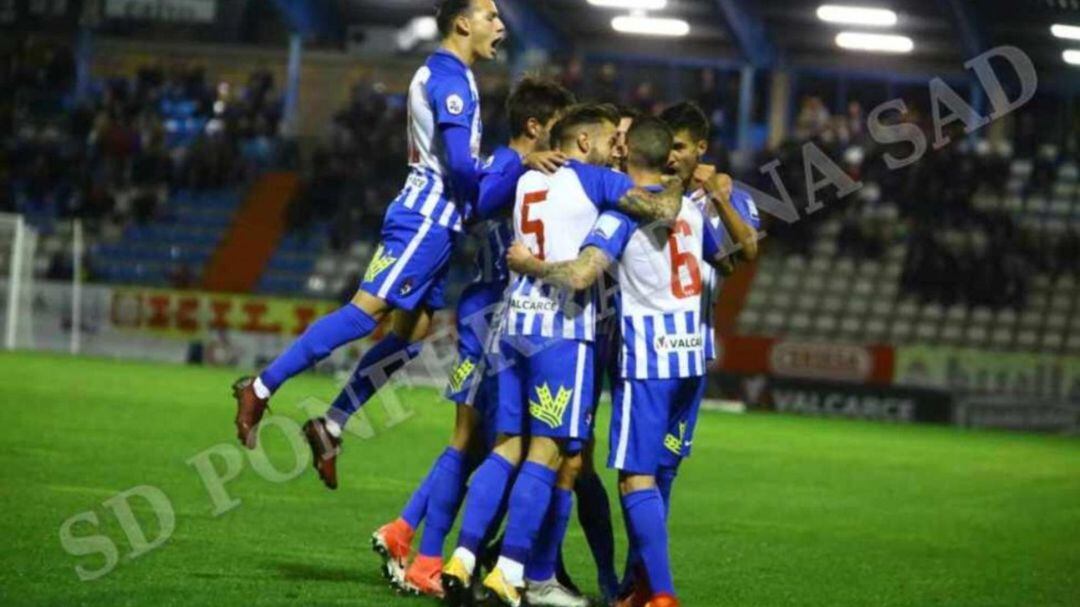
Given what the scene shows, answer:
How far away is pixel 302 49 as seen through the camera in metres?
39.0

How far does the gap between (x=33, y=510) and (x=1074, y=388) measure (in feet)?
62.4

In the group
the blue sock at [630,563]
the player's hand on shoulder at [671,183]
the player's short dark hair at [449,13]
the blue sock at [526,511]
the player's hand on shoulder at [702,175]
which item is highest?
the player's short dark hair at [449,13]

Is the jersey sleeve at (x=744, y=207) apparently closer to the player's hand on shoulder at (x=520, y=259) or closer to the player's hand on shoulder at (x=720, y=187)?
the player's hand on shoulder at (x=720, y=187)

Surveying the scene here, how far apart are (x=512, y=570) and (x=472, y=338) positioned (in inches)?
50.1

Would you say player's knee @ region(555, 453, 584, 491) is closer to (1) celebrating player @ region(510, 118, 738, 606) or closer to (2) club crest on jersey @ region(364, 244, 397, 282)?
(1) celebrating player @ region(510, 118, 738, 606)

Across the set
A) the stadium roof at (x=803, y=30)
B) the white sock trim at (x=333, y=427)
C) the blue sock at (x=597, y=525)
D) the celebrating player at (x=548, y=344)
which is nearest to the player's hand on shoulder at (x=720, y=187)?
the celebrating player at (x=548, y=344)

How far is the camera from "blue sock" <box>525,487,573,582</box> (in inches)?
318

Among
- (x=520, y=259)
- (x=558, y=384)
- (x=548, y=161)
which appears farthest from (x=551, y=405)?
(x=548, y=161)

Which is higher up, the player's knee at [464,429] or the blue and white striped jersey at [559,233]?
the blue and white striped jersey at [559,233]

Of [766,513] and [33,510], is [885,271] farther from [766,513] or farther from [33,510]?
[33,510]

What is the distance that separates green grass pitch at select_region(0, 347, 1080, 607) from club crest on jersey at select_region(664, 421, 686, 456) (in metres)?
0.74

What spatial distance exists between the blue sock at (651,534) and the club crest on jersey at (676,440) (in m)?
0.56

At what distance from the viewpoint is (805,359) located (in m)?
27.9

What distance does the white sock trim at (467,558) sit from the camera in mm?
7605
